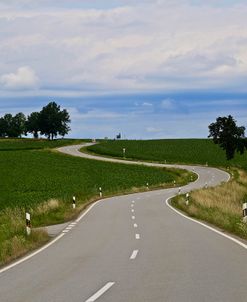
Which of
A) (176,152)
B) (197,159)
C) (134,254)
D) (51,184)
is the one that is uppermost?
(134,254)

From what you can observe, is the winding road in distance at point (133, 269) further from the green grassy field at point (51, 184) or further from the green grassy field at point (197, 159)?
the green grassy field at point (197, 159)

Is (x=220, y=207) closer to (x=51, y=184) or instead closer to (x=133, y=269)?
(x=133, y=269)

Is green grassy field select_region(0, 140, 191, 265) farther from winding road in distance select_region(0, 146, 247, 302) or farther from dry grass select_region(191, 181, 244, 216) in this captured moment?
dry grass select_region(191, 181, 244, 216)

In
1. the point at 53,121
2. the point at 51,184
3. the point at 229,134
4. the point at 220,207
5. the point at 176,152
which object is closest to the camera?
the point at 220,207

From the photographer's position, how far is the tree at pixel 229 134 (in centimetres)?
9325

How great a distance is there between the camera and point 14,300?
9930 millimetres

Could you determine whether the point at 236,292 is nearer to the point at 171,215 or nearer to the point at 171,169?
the point at 171,215

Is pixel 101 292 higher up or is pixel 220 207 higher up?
pixel 101 292

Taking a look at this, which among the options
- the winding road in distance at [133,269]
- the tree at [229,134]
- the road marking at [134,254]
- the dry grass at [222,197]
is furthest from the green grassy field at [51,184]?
the tree at [229,134]

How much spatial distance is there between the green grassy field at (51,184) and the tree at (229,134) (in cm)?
1229

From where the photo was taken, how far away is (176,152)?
118 metres

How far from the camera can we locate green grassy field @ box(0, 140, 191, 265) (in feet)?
75.2

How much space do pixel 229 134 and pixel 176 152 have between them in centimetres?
2580

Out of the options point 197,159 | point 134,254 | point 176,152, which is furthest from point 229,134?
point 134,254
